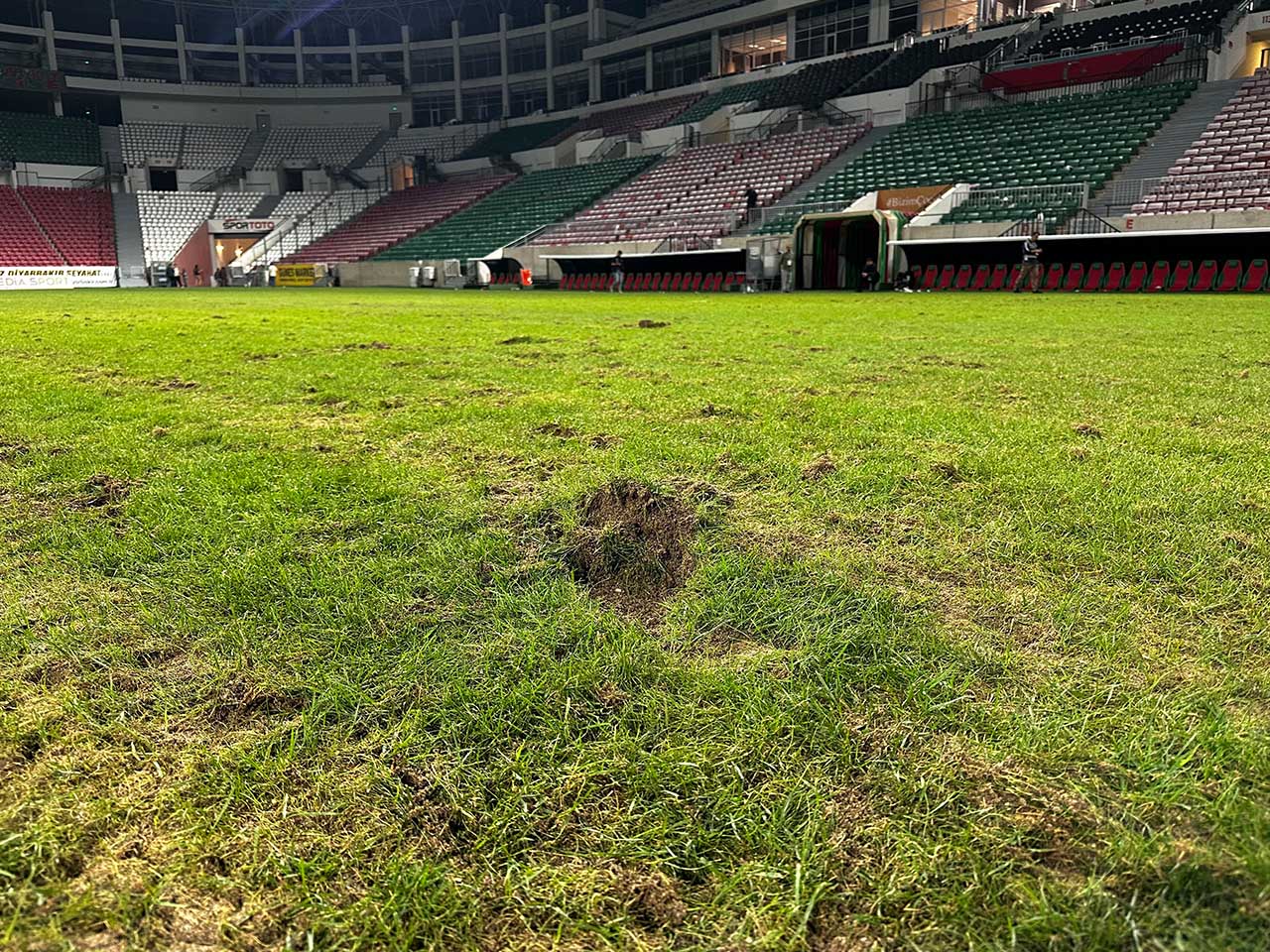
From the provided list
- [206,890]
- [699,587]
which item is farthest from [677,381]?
[206,890]

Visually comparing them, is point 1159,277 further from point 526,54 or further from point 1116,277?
point 526,54

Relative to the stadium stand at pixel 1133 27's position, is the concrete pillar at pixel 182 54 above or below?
above

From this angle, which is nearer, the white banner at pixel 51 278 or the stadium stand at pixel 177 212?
the white banner at pixel 51 278

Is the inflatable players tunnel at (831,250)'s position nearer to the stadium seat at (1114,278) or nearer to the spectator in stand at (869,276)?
the spectator in stand at (869,276)

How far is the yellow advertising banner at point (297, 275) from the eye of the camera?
4022cm

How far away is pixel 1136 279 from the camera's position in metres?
18.7

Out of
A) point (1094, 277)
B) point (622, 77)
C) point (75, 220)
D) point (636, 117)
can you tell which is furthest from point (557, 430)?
point (75, 220)

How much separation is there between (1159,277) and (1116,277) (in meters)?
0.84

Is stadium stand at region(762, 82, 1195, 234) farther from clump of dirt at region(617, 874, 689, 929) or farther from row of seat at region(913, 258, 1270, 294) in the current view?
clump of dirt at region(617, 874, 689, 929)

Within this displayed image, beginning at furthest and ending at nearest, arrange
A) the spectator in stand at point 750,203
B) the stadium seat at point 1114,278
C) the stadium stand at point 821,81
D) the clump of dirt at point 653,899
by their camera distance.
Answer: the stadium stand at point 821,81, the spectator in stand at point 750,203, the stadium seat at point 1114,278, the clump of dirt at point 653,899

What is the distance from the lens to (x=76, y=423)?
14.3 ft

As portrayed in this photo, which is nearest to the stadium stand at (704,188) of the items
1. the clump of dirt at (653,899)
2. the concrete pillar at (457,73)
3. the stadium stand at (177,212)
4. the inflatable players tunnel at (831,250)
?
the inflatable players tunnel at (831,250)

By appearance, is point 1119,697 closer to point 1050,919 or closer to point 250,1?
point 1050,919

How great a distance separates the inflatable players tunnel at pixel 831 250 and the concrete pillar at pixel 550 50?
34363 mm
